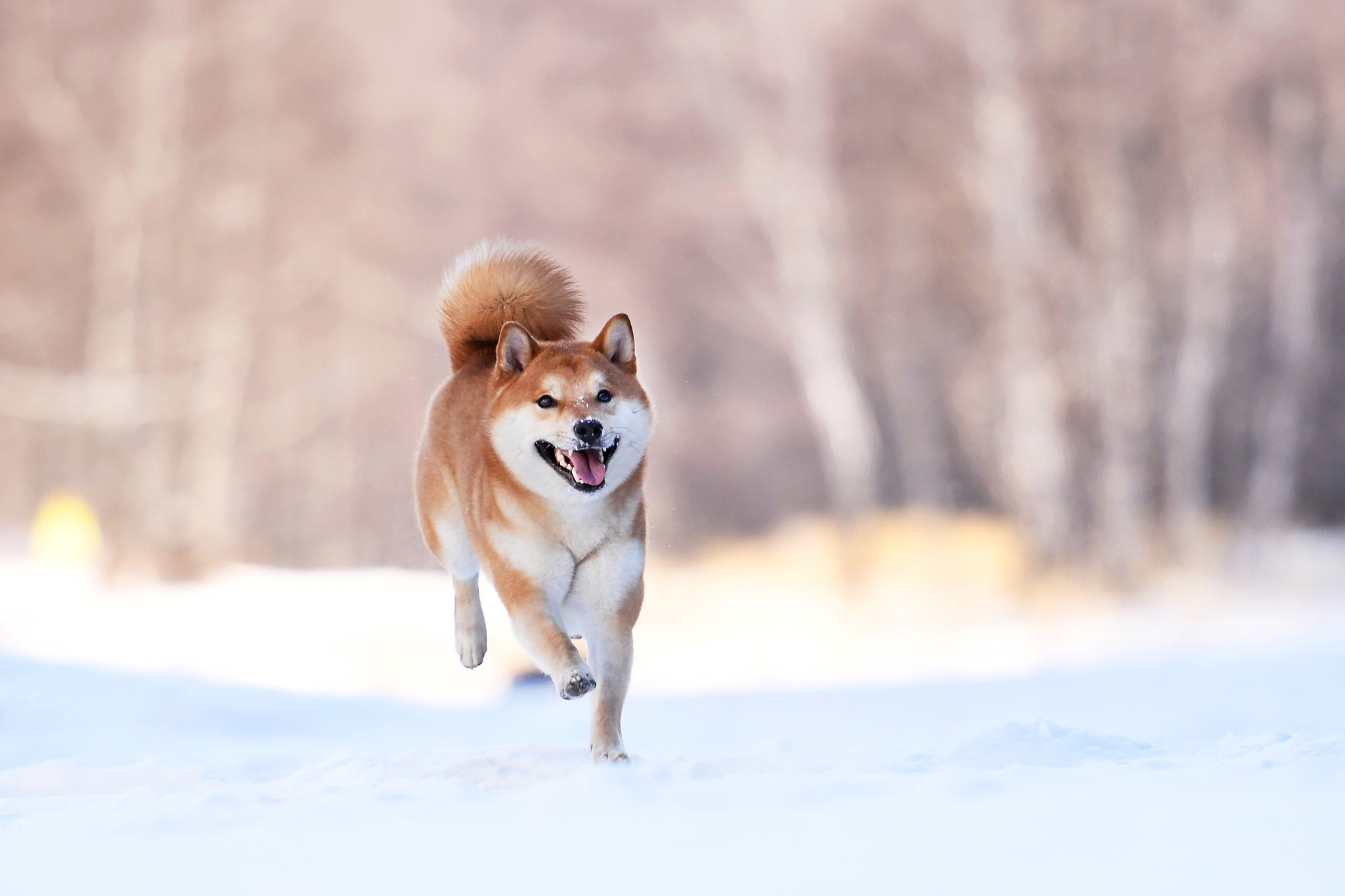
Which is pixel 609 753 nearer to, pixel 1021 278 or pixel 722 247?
pixel 1021 278

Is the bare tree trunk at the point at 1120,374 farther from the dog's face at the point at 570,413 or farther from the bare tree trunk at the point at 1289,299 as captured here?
the dog's face at the point at 570,413

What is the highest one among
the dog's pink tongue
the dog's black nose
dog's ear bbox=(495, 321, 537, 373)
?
dog's ear bbox=(495, 321, 537, 373)

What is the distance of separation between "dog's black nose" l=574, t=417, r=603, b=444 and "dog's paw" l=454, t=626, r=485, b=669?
1.06 meters

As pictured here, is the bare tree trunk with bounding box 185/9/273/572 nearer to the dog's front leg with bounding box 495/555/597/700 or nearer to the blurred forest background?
the blurred forest background

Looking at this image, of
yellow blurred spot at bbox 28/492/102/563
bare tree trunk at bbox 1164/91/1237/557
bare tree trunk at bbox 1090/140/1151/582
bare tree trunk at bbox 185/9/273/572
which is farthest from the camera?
bare tree trunk at bbox 185/9/273/572

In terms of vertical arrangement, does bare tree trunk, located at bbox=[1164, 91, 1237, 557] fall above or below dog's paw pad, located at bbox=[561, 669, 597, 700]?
above

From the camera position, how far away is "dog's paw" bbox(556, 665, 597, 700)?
3.42m

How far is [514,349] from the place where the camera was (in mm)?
3729

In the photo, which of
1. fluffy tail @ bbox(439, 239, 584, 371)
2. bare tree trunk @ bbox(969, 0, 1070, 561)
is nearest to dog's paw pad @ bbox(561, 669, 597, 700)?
fluffy tail @ bbox(439, 239, 584, 371)

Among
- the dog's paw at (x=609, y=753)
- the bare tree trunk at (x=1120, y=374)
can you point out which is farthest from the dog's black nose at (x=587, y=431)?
the bare tree trunk at (x=1120, y=374)

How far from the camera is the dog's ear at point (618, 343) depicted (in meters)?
3.73

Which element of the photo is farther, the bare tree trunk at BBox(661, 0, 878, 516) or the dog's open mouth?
the bare tree trunk at BBox(661, 0, 878, 516)

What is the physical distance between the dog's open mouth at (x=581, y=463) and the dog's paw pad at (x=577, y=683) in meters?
0.45

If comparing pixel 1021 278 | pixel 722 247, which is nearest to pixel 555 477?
pixel 1021 278
